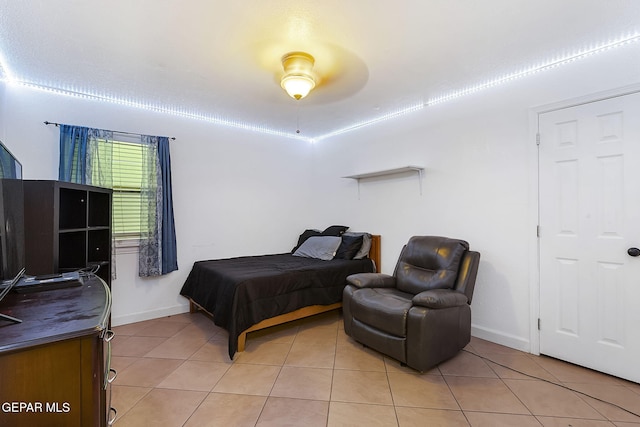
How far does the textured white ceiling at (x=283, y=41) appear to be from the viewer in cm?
172

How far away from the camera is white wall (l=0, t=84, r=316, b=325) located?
2.79m

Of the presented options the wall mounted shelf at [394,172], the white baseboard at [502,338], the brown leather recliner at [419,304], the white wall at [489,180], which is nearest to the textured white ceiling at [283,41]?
the white wall at [489,180]

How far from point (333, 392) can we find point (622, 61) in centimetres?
315

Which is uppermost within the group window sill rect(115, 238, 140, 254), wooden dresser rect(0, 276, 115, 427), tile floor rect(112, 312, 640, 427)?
window sill rect(115, 238, 140, 254)

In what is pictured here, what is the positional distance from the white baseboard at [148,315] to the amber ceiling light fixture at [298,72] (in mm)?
2888

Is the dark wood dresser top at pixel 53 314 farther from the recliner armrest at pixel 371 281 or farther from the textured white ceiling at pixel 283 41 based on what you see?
the recliner armrest at pixel 371 281

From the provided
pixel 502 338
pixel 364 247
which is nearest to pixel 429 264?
pixel 502 338

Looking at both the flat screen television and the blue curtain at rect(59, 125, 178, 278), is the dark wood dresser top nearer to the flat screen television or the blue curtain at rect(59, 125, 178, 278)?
the flat screen television

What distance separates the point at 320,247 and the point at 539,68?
2.87 metres

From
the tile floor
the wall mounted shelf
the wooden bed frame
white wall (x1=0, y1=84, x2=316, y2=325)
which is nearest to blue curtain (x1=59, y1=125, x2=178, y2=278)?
white wall (x1=0, y1=84, x2=316, y2=325)

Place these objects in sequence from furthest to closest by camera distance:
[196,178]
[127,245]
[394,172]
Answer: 1. [196,178]
2. [394,172]
3. [127,245]

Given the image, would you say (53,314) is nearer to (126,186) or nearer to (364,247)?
(126,186)

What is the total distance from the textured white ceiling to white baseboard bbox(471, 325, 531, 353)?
92.6 inches

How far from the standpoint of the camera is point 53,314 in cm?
111
